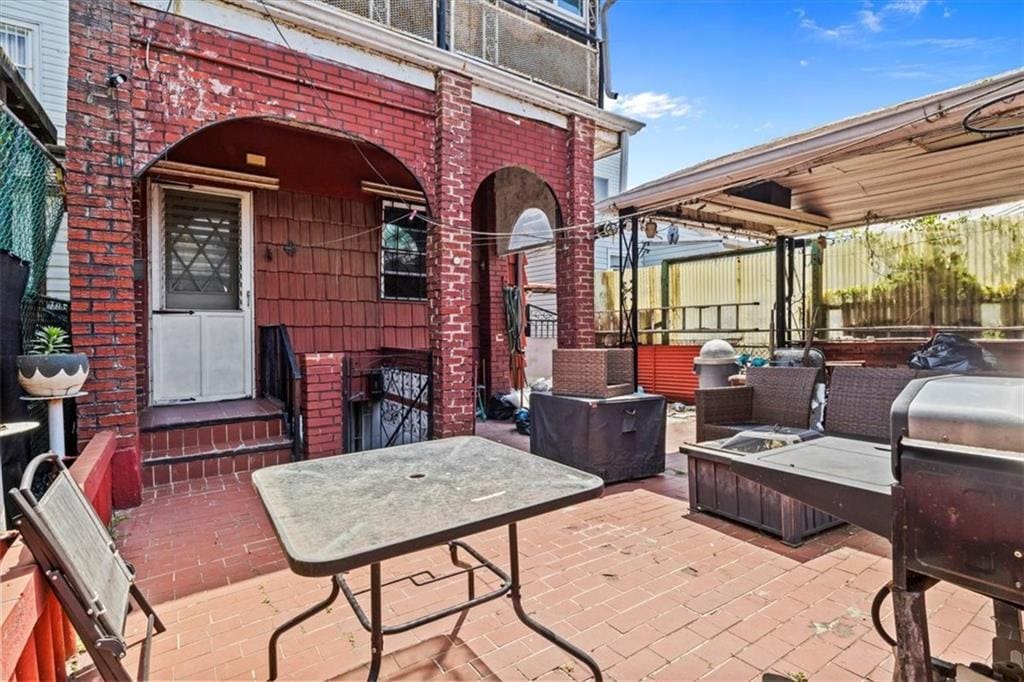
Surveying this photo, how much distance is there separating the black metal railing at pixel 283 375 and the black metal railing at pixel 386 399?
0.63 meters

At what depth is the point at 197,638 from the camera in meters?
2.16

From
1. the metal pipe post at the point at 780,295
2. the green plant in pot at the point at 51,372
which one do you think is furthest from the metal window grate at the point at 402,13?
the metal pipe post at the point at 780,295

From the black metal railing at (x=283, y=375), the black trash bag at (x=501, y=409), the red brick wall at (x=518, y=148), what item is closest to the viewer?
the black metal railing at (x=283, y=375)

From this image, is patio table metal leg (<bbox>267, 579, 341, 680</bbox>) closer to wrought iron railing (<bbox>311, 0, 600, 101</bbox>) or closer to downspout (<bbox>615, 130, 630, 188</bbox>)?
wrought iron railing (<bbox>311, 0, 600, 101</bbox>)

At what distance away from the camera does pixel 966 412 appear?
3.65 ft

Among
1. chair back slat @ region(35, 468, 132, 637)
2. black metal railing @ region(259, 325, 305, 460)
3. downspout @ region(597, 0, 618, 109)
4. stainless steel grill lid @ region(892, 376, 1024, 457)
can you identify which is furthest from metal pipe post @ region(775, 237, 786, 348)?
chair back slat @ region(35, 468, 132, 637)

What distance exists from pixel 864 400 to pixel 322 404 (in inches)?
165

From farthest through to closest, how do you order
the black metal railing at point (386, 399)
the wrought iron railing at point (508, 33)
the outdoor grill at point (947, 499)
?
the black metal railing at point (386, 399) < the wrought iron railing at point (508, 33) < the outdoor grill at point (947, 499)

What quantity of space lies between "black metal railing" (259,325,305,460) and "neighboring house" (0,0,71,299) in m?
2.93

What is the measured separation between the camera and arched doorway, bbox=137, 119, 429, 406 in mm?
5234

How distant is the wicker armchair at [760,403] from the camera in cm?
414

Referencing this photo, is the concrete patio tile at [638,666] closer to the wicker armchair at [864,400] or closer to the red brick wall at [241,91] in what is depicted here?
the wicker armchair at [864,400]

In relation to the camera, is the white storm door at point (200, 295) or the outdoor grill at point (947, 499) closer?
the outdoor grill at point (947, 499)

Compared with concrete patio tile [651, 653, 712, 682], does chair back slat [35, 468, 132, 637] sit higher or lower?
higher
